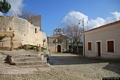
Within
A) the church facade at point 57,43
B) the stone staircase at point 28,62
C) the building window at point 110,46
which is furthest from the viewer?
the church facade at point 57,43

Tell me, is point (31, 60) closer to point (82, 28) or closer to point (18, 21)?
point (18, 21)

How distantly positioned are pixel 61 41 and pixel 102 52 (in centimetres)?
2159

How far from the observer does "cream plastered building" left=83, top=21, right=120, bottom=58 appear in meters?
10.1

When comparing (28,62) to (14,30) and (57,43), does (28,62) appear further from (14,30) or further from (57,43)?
(57,43)

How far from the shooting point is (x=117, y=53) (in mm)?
9914

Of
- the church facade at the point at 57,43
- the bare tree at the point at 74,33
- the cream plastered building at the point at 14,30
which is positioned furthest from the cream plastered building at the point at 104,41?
the church facade at the point at 57,43

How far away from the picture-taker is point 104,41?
38.6 feet

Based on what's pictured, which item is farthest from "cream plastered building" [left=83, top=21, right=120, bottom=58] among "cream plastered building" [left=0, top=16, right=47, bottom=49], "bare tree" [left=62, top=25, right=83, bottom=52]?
"bare tree" [left=62, top=25, right=83, bottom=52]

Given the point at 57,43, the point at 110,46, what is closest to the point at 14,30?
the point at 110,46

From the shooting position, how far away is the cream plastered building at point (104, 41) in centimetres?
1008

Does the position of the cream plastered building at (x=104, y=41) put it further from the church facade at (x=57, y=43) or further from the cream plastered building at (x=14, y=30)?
the church facade at (x=57, y=43)

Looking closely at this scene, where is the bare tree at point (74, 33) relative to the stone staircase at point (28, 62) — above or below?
above

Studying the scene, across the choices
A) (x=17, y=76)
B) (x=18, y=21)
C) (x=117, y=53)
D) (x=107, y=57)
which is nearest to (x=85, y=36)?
(x=107, y=57)

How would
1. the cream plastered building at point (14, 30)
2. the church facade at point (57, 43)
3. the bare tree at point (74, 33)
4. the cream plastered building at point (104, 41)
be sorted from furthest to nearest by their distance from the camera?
the church facade at point (57, 43)
the bare tree at point (74, 33)
the cream plastered building at point (14, 30)
the cream plastered building at point (104, 41)
